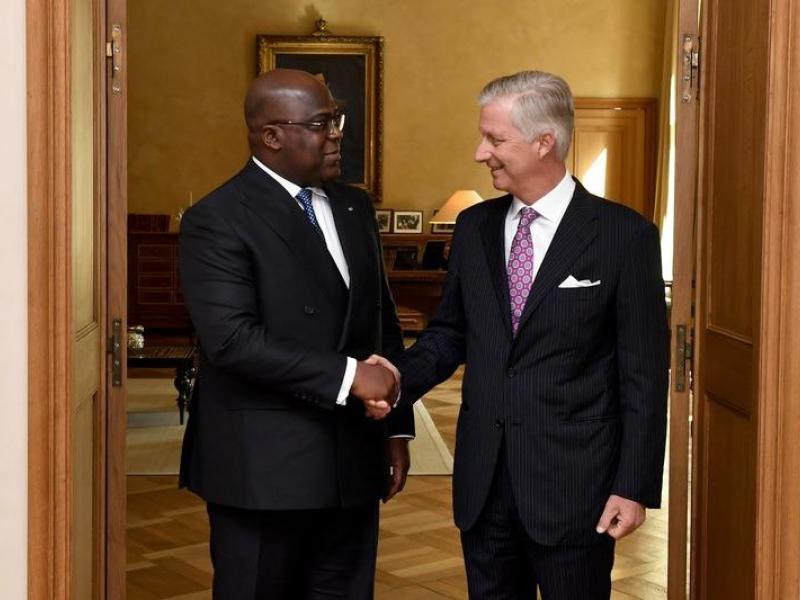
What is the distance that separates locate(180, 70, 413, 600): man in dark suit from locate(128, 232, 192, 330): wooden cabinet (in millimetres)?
8778

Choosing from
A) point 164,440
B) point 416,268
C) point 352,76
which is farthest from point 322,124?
point 352,76

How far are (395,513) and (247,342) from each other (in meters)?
3.18

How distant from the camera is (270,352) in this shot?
2.42m

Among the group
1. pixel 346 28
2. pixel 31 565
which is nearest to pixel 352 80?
pixel 346 28

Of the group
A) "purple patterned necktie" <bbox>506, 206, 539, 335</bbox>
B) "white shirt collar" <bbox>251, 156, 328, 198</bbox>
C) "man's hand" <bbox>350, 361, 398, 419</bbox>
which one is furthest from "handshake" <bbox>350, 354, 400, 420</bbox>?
"white shirt collar" <bbox>251, 156, 328, 198</bbox>

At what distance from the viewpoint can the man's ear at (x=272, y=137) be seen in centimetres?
256

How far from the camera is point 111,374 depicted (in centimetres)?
297

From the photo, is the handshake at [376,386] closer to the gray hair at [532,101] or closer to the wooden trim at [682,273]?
the gray hair at [532,101]

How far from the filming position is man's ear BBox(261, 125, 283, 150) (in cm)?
256

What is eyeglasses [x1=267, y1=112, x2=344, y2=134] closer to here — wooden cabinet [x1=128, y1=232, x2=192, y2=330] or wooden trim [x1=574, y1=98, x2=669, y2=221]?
wooden cabinet [x1=128, y1=232, x2=192, y2=330]

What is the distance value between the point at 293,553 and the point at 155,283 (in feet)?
29.4

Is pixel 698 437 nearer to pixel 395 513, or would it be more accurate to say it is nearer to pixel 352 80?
pixel 395 513

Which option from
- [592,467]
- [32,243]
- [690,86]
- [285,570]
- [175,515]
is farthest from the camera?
[175,515]

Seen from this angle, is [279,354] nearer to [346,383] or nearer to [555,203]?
[346,383]
